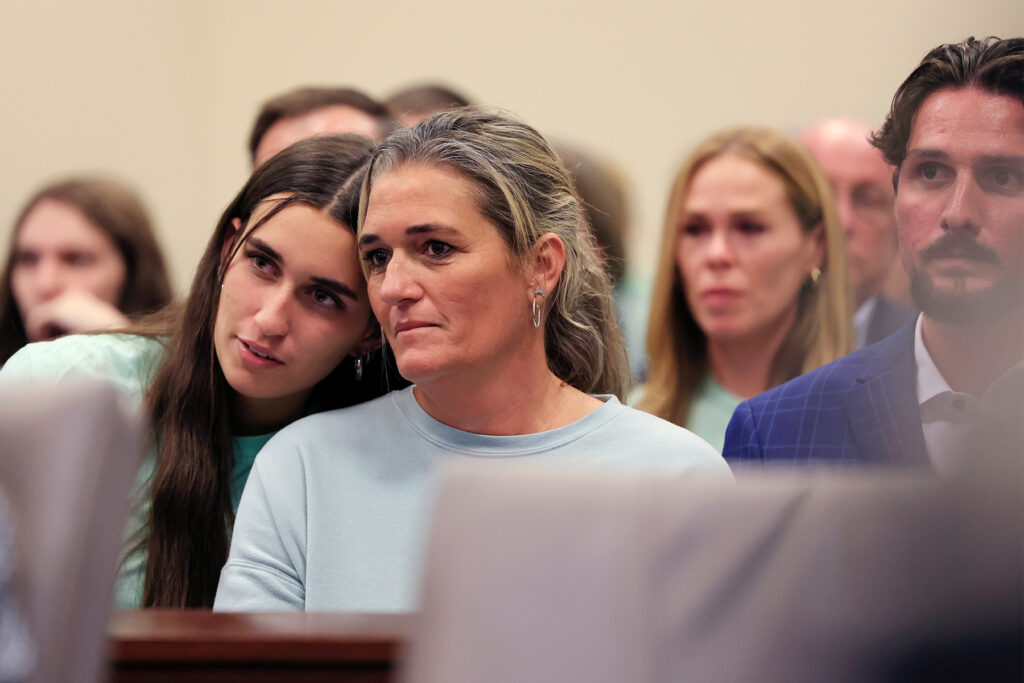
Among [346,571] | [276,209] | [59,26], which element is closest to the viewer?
[346,571]

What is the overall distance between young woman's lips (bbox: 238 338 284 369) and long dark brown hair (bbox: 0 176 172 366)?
1096 millimetres

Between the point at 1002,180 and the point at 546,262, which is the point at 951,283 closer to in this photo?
the point at 1002,180

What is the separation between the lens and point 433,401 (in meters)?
1.52

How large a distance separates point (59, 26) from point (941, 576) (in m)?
3.67

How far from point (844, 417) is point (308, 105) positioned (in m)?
1.38

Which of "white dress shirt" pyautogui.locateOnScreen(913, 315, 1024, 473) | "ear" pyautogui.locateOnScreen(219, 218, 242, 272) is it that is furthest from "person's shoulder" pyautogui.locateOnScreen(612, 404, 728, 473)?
"ear" pyautogui.locateOnScreen(219, 218, 242, 272)

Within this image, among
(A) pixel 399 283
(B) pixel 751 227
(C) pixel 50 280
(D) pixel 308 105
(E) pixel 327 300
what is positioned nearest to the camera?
(A) pixel 399 283

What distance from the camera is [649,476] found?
62cm

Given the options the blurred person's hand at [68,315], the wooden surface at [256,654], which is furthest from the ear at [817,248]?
the wooden surface at [256,654]

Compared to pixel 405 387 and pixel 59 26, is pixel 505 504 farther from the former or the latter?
pixel 59 26

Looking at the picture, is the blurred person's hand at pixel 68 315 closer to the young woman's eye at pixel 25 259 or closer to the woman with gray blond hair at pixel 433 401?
the young woman's eye at pixel 25 259

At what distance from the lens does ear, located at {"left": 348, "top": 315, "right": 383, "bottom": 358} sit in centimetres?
168

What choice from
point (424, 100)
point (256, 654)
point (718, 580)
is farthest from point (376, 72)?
point (718, 580)

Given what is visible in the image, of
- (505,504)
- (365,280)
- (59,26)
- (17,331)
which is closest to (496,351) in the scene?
(365,280)
